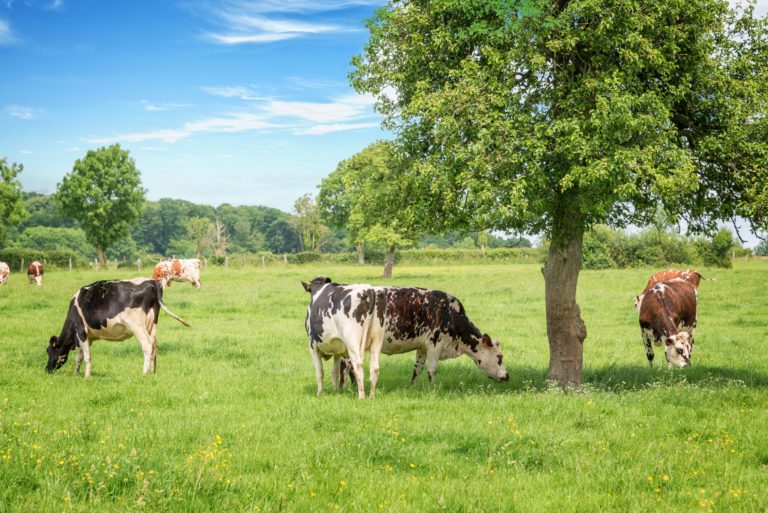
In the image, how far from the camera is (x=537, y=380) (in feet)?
48.0

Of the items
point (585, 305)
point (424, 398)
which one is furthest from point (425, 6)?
point (585, 305)

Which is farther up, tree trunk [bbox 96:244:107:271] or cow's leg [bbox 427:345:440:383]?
tree trunk [bbox 96:244:107:271]

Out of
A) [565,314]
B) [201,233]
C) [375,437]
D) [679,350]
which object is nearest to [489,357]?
[565,314]

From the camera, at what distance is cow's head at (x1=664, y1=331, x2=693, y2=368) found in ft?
51.9

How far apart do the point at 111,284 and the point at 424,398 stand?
7442 mm

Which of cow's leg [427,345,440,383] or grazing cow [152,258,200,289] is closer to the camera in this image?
cow's leg [427,345,440,383]

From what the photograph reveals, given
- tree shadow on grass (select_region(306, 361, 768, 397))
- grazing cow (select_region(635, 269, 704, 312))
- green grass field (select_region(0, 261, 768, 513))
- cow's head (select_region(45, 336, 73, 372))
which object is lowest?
tree shadow on grass (select_region(306, 361, 768, 397))

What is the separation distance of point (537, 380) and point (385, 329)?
3915 millimetres

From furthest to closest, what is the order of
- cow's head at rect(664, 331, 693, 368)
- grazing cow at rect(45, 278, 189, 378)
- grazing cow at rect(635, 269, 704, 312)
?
grazing cow at rect(635, 269, 704, 312)
cow's head at rect(664, 331, 693, 368)
grazing cow at rect(45, 278, 189, 378)

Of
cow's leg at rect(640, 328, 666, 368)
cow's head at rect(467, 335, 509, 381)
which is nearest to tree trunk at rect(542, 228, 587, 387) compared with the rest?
cow's head at rect(467, 335, 509, 381)

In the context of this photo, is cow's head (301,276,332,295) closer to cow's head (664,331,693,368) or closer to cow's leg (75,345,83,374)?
cow's leg (75,345,83,374)

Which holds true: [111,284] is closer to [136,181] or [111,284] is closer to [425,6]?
[425,6]

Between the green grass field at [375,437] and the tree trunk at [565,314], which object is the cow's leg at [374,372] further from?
the tree trunk at [565,314]

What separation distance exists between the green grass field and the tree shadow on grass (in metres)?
0.08
